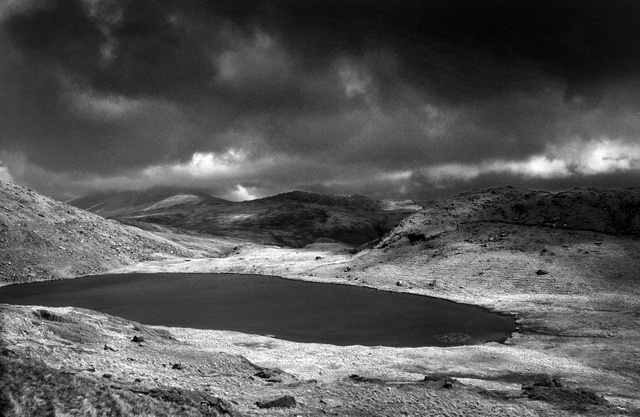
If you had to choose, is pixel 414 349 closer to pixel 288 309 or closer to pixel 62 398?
pixel 288 309

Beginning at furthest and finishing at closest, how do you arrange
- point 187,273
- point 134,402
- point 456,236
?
1. point 187,273
2. point 456,236
3. point 134,402

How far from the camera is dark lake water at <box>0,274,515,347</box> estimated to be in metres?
55.0

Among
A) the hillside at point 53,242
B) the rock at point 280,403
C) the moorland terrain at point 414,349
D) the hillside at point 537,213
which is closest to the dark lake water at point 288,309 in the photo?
the moorland terrain at point 414,349

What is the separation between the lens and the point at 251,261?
137m

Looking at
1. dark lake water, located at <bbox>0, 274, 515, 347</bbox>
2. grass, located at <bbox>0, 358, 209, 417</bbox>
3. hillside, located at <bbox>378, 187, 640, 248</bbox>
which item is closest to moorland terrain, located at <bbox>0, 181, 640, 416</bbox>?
grass, located at <bbox>0, 358, 209, 417</bbox>

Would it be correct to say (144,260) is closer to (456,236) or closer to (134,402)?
(456,236)

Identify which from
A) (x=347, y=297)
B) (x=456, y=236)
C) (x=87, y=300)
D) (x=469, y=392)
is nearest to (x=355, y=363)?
(x=469, y=392)

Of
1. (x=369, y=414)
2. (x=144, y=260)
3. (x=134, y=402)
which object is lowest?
(x=369, y=414)

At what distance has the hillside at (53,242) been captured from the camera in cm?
10938

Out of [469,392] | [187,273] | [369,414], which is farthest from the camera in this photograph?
[187,273]

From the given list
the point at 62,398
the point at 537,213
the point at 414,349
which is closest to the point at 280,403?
the point at 62,398

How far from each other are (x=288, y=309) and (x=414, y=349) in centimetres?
3126

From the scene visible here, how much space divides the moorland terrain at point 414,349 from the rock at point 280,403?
0.35ft

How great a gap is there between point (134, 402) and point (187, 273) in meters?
116
